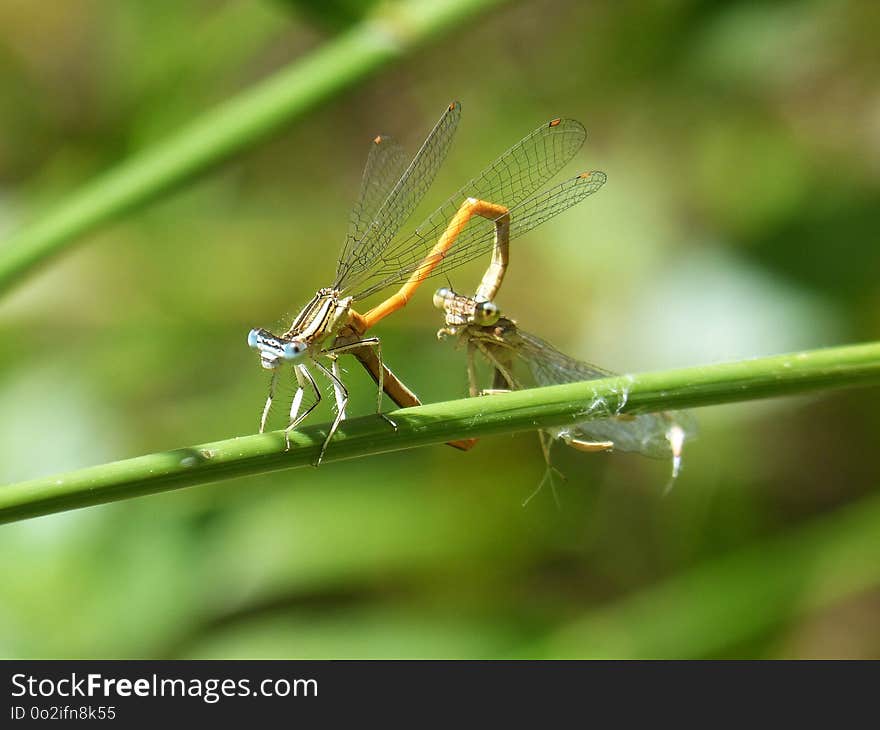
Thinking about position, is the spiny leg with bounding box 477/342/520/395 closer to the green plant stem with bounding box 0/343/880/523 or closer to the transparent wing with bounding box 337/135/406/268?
the transparent wing with bounding box 337/135/406/268

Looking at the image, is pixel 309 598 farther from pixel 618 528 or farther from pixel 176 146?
pixel 176 146

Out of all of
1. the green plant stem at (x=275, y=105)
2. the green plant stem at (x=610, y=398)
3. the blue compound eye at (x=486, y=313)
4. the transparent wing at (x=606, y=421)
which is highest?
the green plant stem at (x=275, y=105)

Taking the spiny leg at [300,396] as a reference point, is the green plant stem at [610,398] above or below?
below

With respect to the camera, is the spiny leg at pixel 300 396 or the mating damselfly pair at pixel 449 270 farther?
the mating damselfly pair at pixel 449 270

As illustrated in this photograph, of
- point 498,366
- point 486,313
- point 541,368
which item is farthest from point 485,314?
point 541,368

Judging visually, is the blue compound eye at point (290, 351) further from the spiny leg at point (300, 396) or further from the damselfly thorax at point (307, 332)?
the spiny leg at point (300, 396)

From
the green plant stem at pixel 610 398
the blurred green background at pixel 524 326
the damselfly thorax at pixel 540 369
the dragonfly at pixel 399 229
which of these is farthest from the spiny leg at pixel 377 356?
the green plant stem at pixel 610 398
